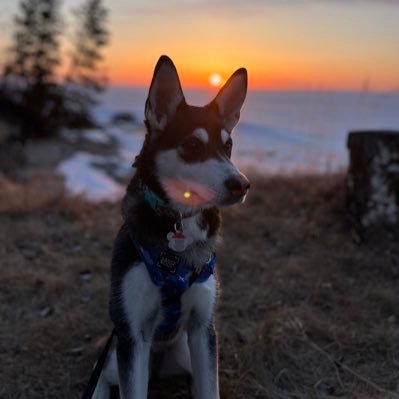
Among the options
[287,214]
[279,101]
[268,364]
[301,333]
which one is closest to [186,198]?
[268,364]

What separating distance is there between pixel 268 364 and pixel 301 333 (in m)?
0.44

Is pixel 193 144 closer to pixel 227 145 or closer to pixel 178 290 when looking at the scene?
pixel 227 145

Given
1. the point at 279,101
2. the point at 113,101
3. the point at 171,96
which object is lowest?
the point at 113,101

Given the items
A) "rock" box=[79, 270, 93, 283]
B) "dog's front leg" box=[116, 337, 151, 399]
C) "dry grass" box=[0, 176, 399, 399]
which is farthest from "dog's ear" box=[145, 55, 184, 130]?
"rock" box=[79, 270, 93, 283]

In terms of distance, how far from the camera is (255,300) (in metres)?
4.27

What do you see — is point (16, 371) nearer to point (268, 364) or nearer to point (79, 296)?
point (79, 296)

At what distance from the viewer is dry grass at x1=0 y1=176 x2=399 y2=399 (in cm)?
322

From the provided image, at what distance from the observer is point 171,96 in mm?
2576

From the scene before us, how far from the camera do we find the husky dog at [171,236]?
241 cm

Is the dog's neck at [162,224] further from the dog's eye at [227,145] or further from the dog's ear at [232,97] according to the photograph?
the dog's ear at [232,97]

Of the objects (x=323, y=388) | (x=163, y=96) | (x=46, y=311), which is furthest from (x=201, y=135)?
(x=46, y=311)

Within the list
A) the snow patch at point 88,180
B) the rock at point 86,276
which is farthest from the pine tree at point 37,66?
the rock at point 86,276

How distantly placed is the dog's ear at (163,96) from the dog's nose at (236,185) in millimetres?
479

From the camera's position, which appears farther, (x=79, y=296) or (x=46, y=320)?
(x=79, y=296)
